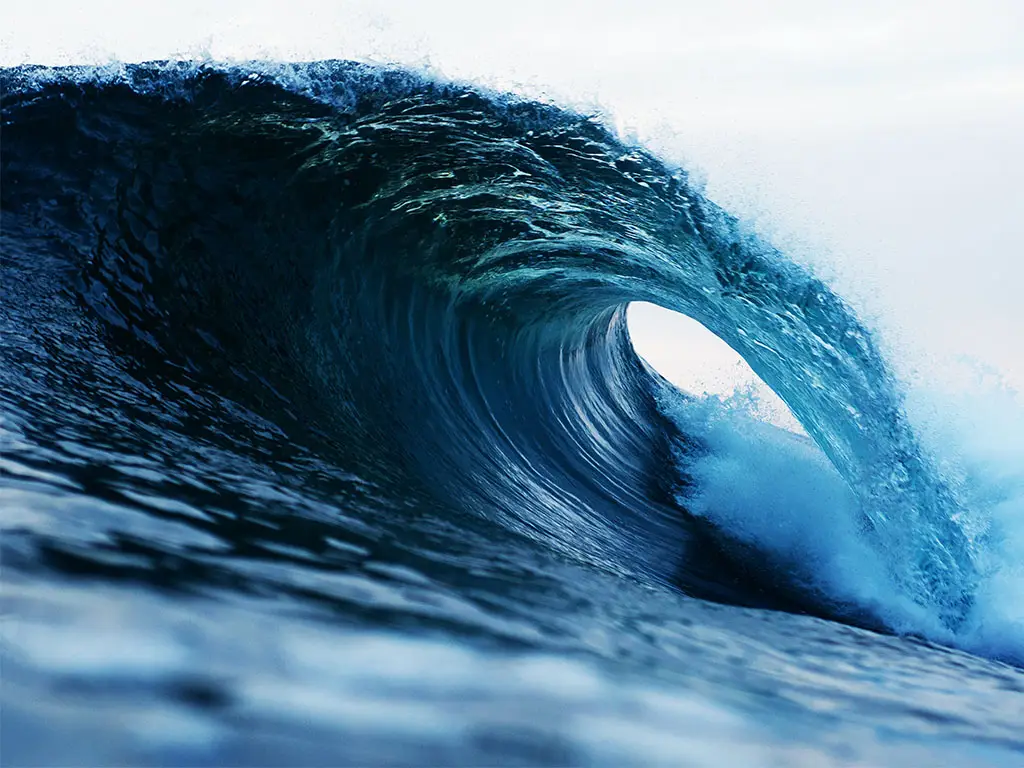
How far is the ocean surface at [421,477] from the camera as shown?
3.09ft

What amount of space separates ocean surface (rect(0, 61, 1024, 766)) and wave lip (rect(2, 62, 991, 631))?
0.08ft

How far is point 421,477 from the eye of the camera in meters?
3.69

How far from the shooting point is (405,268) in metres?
6.32

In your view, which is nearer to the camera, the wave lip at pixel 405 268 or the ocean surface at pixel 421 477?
the ocean surface at pixel 421 477

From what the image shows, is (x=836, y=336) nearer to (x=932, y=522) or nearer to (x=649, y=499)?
(x=932, y=522)

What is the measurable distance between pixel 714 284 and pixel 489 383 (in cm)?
228

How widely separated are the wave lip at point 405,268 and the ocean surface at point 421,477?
0.02 meters

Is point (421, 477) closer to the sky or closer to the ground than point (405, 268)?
closer to the ground

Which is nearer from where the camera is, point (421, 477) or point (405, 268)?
point (421, 477)

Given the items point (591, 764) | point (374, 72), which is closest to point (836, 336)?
point (374, 72)

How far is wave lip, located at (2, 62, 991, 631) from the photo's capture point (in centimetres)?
390

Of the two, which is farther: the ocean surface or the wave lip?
the wave lip

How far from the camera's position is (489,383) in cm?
739

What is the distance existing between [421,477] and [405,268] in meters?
2.95
